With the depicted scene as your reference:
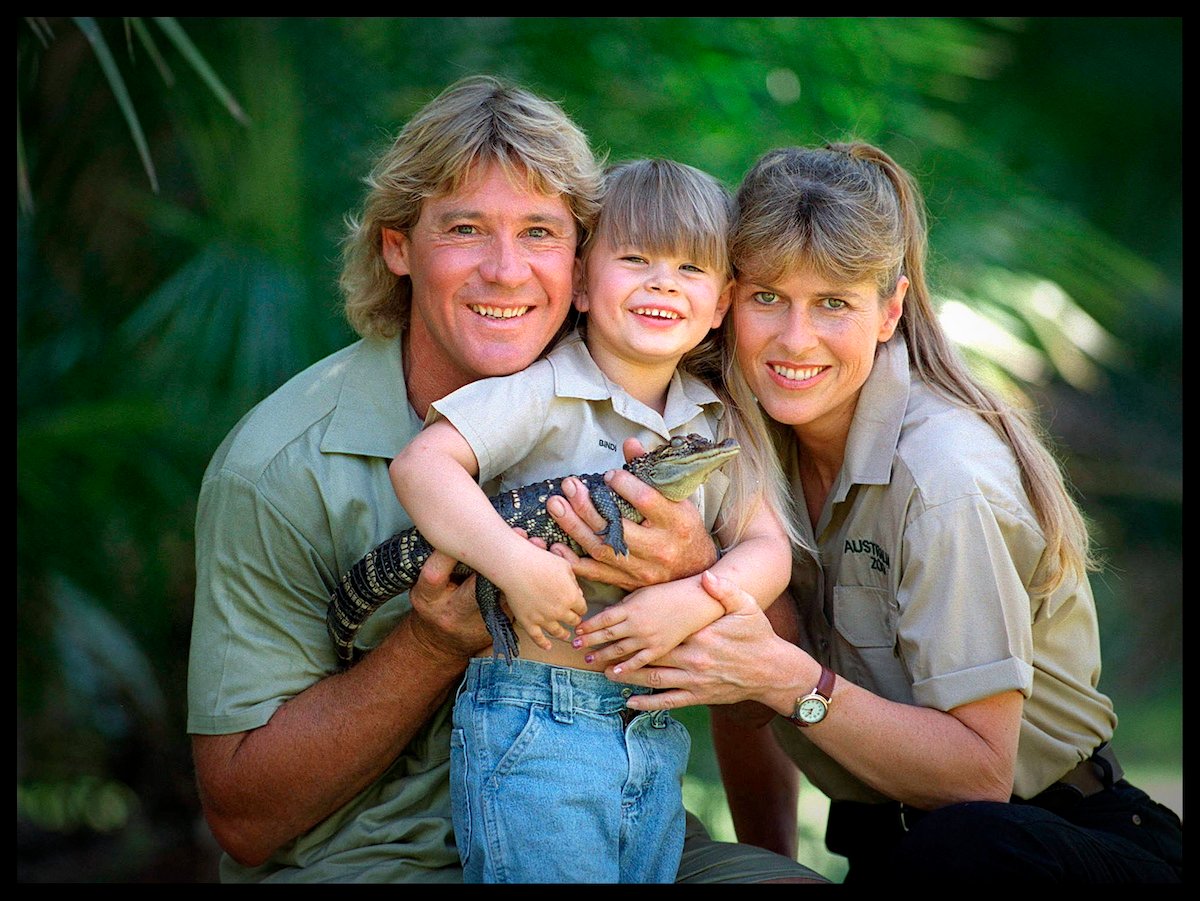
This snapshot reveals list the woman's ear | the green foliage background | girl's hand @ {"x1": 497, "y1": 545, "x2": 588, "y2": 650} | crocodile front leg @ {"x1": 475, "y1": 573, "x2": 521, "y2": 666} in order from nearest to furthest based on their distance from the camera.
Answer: girl's hand @ {"x1": 497, "y1": 545, "x2": 588, "y2": 650}
crocodile front leg @ {"x1": 475, "y1": 573, "x2": 521, "y2": 666}
the woman's ear
the green foliage background

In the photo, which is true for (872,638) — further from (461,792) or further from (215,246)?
(215,246)

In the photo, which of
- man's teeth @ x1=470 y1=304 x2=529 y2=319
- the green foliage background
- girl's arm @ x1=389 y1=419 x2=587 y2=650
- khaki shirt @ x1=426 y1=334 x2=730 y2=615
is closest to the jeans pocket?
girl's arm @ x1=389 y1=419 x2=587 y2=650

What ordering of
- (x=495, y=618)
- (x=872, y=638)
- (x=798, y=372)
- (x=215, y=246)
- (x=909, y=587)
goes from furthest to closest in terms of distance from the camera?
(x=215, y=246), (x=872, y=638), (x=798, y=372), (x=909, y=587), (x=495, y=618)

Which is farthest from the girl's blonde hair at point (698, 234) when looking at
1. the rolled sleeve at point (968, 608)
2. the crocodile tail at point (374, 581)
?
the crocodile tail at point (374, 581)

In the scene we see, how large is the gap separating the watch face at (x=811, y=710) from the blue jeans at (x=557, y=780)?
360mm

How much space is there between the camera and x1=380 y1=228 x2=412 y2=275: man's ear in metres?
3.43

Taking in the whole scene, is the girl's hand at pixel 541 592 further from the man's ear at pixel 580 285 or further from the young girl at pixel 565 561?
the man's ear at pixel 580 285

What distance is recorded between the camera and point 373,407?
331 cm

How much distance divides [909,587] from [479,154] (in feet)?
5.29

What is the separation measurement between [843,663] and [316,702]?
150 centimetres

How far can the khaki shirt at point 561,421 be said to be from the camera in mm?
2852

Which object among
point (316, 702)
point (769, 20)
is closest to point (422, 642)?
point (316, 702)

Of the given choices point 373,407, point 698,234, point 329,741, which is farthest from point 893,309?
point 329,741

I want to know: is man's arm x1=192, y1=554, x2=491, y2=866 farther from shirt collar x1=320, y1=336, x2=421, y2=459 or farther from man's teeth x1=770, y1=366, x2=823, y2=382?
man's teeth x1=770, y1=366, x2=823, y2=382
